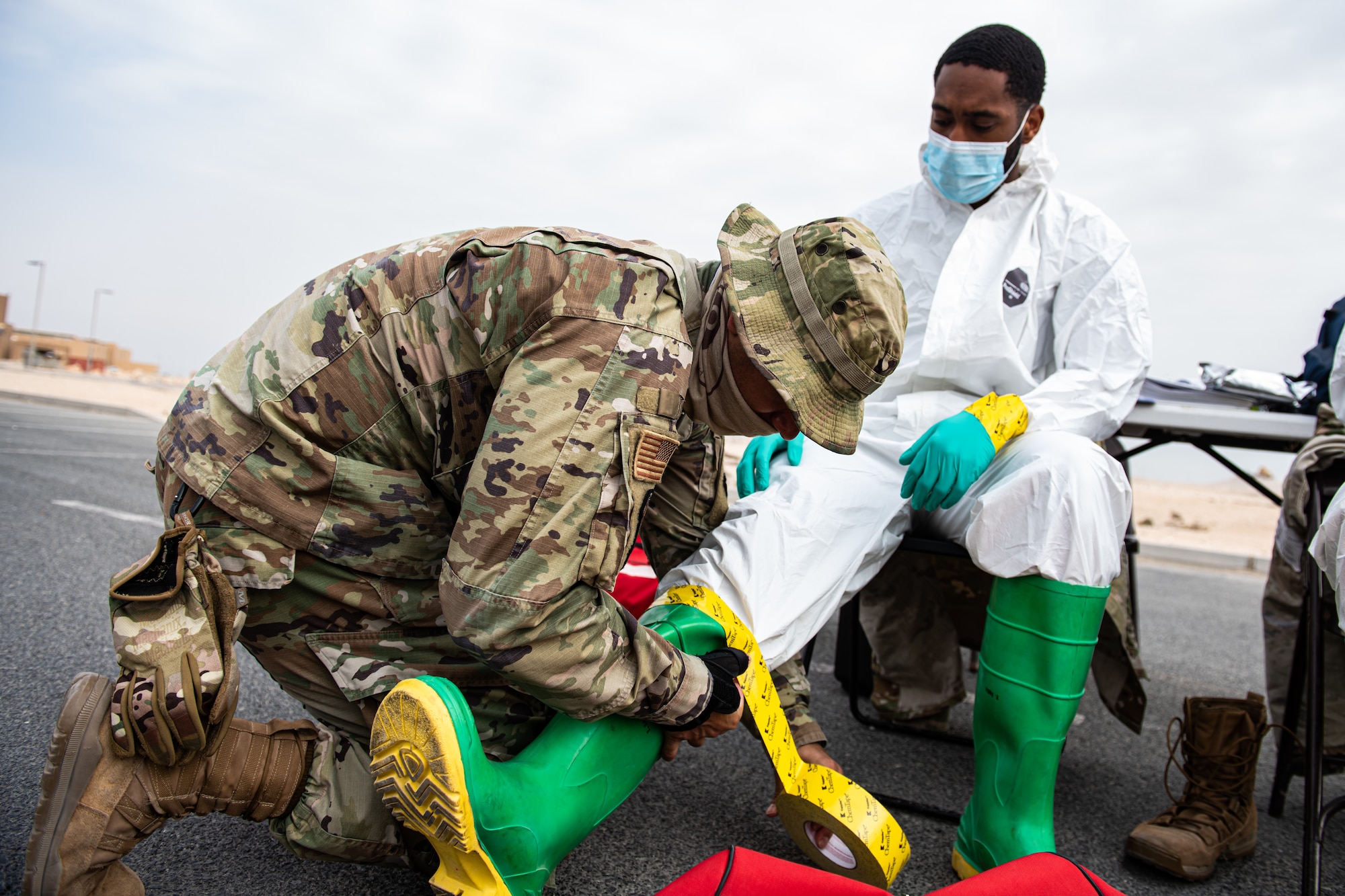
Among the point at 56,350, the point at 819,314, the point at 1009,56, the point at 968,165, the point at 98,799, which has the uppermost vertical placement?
the point at 1009,56

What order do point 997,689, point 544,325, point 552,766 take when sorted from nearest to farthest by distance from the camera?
point 544,325, point 552,766, point 997,689

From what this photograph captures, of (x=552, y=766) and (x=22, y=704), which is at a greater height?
(x=552, y=766)

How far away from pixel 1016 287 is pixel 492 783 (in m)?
1.83

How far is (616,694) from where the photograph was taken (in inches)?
49.5

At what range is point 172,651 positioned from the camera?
4.00ft

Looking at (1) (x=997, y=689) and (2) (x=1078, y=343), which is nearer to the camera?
(1) (x=997, y=689)

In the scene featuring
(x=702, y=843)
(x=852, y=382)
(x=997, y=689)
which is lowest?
(x=702, y=843)

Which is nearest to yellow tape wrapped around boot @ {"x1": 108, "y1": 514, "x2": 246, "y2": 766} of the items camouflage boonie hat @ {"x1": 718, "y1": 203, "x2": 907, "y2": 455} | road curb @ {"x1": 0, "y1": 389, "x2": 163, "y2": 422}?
camouflage boonie hat @ {"x1": 718, "y1": 203, "x2": 907, "y2": 455}

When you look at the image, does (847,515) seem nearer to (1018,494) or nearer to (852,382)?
(1018,494)

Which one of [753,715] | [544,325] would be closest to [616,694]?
[753,715]

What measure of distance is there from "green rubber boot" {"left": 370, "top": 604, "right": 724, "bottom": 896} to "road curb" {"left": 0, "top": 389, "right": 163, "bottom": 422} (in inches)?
510

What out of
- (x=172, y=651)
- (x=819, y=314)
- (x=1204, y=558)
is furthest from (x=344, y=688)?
(x=1204, y=558)

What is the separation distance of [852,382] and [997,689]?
716mm

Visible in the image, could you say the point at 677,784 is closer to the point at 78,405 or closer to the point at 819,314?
the point at 819,314
